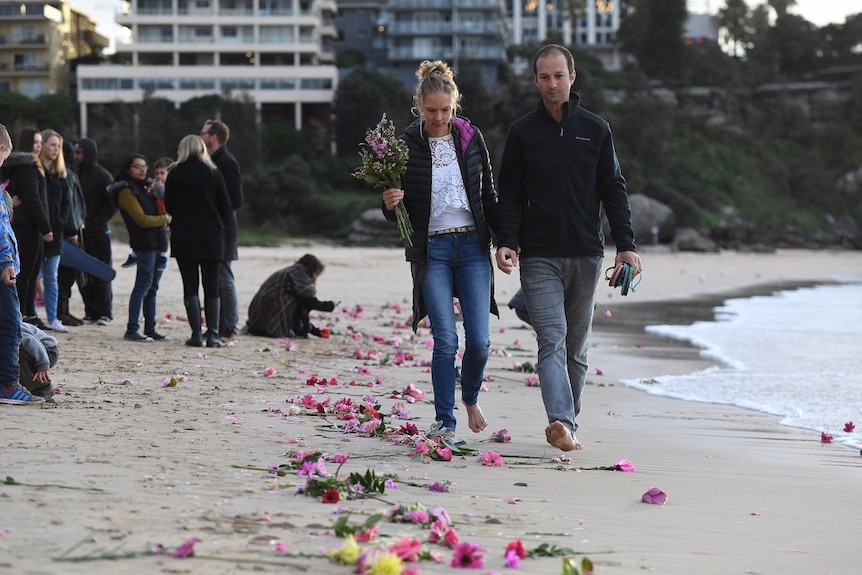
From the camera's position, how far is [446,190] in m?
5.90

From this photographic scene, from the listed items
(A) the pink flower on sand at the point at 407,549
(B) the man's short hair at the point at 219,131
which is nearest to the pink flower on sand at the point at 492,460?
(A) the pink flower on sand at the point at 407,549

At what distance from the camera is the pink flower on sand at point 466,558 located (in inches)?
141

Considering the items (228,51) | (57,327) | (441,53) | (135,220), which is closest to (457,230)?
(135,220)

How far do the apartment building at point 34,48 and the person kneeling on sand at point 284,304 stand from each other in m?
64.9

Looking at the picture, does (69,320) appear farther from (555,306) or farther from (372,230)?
(372,230)

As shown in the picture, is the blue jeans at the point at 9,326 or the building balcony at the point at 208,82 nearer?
the blue jeans at the point at 9,326

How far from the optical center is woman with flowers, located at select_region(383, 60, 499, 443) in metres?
5.85

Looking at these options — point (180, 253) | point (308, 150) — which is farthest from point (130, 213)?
point (308, 150)

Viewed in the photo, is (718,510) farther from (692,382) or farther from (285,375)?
(692,382)

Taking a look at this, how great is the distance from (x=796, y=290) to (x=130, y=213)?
67.6ft

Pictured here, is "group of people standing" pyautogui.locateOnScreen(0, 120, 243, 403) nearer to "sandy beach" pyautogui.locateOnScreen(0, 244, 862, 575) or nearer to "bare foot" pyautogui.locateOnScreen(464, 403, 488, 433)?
"sandy beach" pyautogui.locateOnScreen(0, 244, 862, 575)

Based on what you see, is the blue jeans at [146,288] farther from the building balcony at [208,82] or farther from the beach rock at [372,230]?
the building balcony at [208,82]

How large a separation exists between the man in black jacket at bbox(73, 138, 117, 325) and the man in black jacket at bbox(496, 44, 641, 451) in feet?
22.7

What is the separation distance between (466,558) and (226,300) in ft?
24.9
